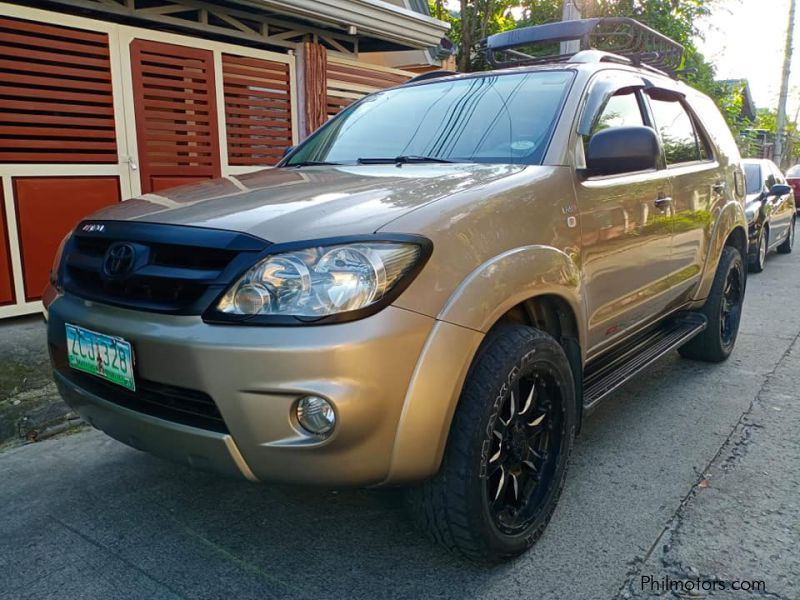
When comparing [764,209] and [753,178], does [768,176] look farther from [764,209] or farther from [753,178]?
[764,209]

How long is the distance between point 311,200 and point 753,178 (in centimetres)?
880

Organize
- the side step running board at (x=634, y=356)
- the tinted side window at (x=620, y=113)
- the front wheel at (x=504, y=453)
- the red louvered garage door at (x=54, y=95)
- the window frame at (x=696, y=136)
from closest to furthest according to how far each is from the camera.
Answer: the front wheel at (x=504, y=453) → the side step running board at (x=634, y=356) → the tinted side window at (x=620, y=113) → the window frame at (x=696, y=136) → the red louvered garage door at (x=54, y=95)

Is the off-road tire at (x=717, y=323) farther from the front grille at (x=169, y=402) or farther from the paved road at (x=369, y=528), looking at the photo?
the front grille at (x=169, y=402)

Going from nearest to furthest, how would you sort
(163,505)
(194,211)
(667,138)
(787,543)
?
(194,211) < (787,543) < (163,505) < (667,138)

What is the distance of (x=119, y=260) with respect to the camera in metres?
2.14

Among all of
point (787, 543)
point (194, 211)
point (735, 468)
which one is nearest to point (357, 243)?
point (194, 211)

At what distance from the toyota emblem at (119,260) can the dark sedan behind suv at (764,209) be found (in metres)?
7.80

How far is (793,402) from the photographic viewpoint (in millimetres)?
3930

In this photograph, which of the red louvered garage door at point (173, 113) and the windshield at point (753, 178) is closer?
the red louvered garage door at point (173, 113)

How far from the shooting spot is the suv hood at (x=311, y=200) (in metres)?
2.01

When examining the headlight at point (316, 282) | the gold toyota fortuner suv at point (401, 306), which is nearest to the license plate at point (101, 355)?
the gold toyota fortuner suv at point (401, 306)

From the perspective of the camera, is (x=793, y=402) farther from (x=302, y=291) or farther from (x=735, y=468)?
(x=302, y=291)

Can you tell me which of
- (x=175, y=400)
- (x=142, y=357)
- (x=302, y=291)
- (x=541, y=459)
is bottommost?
(x=541, y=459)

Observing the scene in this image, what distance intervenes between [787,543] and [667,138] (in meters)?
2.26
